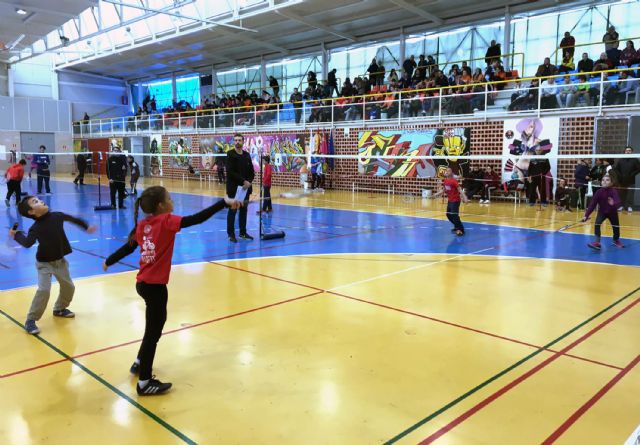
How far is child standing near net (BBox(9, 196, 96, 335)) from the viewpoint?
5363 mm

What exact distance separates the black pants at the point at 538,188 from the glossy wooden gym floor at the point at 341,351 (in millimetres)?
8531

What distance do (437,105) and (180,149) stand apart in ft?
61.4

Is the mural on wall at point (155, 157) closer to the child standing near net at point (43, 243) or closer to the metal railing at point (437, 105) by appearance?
the metal railing at point (437, 105)

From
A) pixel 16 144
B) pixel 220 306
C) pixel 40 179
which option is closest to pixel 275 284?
pixel 220 306

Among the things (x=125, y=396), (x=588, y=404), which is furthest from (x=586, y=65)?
(x=125, y=396)

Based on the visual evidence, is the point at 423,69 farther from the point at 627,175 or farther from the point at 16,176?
the point at 16,176

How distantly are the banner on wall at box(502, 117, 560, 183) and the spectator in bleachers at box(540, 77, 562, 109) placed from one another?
0.44 m

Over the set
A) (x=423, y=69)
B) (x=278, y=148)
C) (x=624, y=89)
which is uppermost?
(x=423, y=69)

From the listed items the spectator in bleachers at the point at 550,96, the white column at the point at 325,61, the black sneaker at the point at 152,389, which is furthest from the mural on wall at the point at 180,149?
the black sneaker at the point at 152,389

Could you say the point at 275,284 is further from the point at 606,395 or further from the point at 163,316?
the point at 606,395

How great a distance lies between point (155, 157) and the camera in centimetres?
3603

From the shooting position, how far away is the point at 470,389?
409 centimetres

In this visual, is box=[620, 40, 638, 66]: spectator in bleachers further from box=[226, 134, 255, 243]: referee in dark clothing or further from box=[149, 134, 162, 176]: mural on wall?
box=[149, 134, 162, 176]: mural on wall

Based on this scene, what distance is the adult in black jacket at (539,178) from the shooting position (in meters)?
17.5
